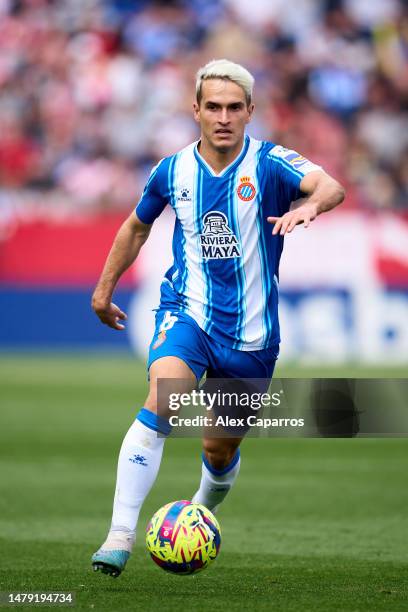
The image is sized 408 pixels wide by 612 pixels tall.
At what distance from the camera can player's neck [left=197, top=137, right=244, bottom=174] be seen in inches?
225

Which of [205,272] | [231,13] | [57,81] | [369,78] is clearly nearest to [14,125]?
[57,81]

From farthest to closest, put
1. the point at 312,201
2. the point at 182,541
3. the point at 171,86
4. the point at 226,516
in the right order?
the point at 171,86 → the point at 226,516 → the point at 312,201 → the point at 182,541

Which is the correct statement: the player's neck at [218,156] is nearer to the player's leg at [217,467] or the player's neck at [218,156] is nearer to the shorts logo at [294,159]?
the shorts logo at [294,159]

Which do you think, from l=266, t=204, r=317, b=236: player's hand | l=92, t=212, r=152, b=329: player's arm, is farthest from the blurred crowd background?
l=266, t=204, r=317, b=236: player's hand

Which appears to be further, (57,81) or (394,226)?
(57,81)

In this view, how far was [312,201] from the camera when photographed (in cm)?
517

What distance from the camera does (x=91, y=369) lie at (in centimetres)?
1734

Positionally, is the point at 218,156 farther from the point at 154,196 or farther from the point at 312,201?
the point at 312,201

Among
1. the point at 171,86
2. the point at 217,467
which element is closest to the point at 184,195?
the point at 217,467

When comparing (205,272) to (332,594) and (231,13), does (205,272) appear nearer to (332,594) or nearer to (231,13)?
(332,594)

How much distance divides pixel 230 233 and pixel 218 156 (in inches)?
15.3

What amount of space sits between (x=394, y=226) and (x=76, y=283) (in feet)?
15.9

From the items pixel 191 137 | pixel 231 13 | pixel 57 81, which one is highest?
pixel 231 13

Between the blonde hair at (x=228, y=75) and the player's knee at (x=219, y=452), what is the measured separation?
1806 mm
